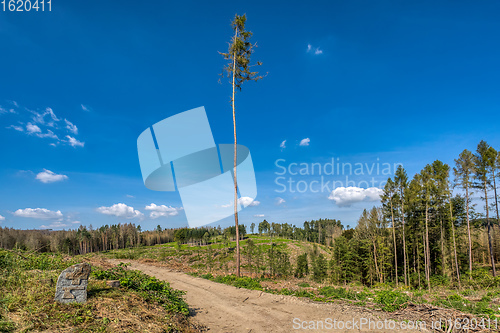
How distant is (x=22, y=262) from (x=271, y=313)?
7855 mm

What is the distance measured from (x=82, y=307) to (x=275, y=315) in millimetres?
5535

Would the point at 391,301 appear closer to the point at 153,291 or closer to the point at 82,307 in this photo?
the point at 153,291

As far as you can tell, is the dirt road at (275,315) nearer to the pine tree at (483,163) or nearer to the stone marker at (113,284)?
the stone marker at (113,284)

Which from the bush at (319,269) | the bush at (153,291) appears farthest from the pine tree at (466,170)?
the bush at (153,291)

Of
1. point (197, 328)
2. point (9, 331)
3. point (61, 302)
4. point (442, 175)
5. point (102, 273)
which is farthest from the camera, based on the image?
point (442, 175)

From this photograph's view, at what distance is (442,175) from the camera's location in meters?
32.6

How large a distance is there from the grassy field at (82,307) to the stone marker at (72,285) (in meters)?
0.15

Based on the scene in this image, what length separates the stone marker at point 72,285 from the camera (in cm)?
505

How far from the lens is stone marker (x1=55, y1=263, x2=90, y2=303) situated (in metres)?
5.05

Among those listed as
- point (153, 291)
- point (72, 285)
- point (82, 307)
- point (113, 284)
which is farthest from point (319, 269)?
point (72, 285)

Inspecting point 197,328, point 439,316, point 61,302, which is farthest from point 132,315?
point 439,316

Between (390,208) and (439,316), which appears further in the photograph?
(390,208)

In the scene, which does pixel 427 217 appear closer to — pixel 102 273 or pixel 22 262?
pixel 102 273

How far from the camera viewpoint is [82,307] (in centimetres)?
500
